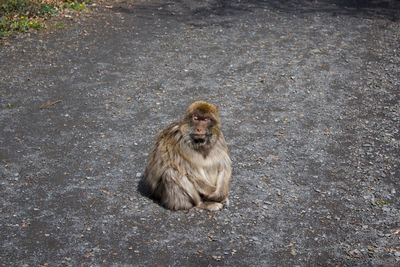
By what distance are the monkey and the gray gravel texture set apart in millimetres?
155

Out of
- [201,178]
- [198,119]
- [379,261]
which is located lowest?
[379,261]

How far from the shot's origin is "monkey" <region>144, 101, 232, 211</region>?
18.1 ft

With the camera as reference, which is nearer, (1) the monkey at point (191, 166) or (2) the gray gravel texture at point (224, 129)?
(2) the gray gravel texture at point (224, 129)

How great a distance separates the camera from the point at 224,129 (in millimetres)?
7434

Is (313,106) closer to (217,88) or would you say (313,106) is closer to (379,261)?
(217,88)

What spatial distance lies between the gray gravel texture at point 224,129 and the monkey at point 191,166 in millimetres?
155

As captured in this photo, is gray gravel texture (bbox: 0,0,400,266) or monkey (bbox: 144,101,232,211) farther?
monkey (bbox: 144,101,232,211)

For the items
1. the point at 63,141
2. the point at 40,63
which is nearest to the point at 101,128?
the point at 63,141

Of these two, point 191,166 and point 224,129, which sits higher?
point 191,166

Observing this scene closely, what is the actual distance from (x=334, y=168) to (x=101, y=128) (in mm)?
2665

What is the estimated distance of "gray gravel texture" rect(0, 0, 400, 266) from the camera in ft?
17.8

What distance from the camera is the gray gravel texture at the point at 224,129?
17.8 ft

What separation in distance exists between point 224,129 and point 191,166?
6.15 ft

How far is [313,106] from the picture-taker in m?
8.05
